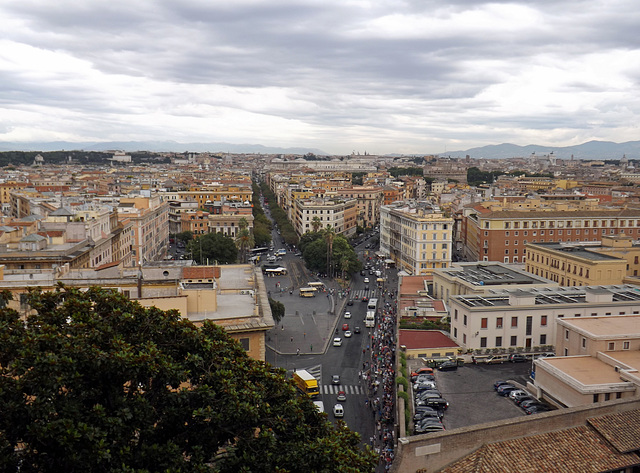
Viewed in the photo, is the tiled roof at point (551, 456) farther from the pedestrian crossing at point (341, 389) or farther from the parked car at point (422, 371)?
the pedestrian crossing at point (341, 389)

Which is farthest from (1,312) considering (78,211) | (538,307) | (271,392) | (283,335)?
(78,211)

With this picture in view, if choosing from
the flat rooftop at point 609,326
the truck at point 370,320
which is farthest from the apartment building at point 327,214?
the flat rooftop at point 609,326

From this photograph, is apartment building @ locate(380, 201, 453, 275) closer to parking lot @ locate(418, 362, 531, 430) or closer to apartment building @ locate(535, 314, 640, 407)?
parking lot @ locate(418, 362, 531, 430)

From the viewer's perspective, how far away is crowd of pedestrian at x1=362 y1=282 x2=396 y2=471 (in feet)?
98.5

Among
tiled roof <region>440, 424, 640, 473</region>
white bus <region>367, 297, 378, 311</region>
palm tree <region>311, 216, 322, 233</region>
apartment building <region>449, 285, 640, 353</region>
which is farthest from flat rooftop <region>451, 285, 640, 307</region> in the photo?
palm tree <region>311, 216, 322, 233</region>

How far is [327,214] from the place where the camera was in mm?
104062

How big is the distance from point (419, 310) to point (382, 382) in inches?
292

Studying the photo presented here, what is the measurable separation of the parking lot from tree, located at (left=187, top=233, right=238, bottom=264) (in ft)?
145

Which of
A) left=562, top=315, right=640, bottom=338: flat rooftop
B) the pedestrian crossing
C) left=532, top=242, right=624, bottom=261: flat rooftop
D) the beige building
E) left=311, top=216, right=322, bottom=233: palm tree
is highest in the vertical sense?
the beige building

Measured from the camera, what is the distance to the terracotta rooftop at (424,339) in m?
36.3

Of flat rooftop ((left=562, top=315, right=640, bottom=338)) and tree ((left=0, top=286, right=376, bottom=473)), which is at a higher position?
tree ((left=0, top=286, right=376, bottom=473))

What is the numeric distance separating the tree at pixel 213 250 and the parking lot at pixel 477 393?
44.3 metres

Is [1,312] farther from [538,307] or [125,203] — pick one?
[125,203]

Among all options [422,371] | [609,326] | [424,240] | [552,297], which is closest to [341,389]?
[422,371]
